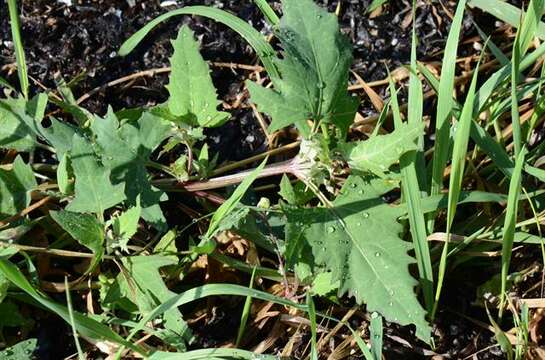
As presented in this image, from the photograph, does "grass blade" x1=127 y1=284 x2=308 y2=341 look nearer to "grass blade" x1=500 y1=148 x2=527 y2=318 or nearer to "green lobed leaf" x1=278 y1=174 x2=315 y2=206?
"green lobed leaf" x1=278 y1=174 x2=315 y2=206

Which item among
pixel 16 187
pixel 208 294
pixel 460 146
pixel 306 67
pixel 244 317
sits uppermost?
pixel 306 67

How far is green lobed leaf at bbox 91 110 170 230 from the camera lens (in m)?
1.66

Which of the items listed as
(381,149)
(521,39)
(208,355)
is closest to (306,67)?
(381,149)

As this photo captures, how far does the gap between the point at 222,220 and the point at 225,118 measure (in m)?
0.23

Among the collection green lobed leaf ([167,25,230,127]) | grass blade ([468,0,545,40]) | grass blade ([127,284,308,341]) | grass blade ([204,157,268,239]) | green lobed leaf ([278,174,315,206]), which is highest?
grass blade ([468,0,545,40])

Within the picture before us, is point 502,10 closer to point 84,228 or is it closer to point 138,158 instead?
point 138,158

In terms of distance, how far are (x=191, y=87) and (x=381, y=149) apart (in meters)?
0.42

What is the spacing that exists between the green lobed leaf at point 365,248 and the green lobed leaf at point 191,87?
284 mm

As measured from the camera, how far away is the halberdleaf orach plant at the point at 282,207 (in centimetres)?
155

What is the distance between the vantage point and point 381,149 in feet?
5.13

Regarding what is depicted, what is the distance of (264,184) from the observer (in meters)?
1.93

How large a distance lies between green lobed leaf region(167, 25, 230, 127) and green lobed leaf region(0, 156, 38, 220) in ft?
1.09

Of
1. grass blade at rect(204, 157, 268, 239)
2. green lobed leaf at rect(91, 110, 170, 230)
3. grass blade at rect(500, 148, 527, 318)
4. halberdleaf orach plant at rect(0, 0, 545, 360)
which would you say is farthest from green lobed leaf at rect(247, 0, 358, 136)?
grass blade at rect(500, 148, 527, 318)

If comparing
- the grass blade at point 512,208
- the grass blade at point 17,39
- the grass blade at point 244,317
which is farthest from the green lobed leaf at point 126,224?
the grass blade at point 512,208
